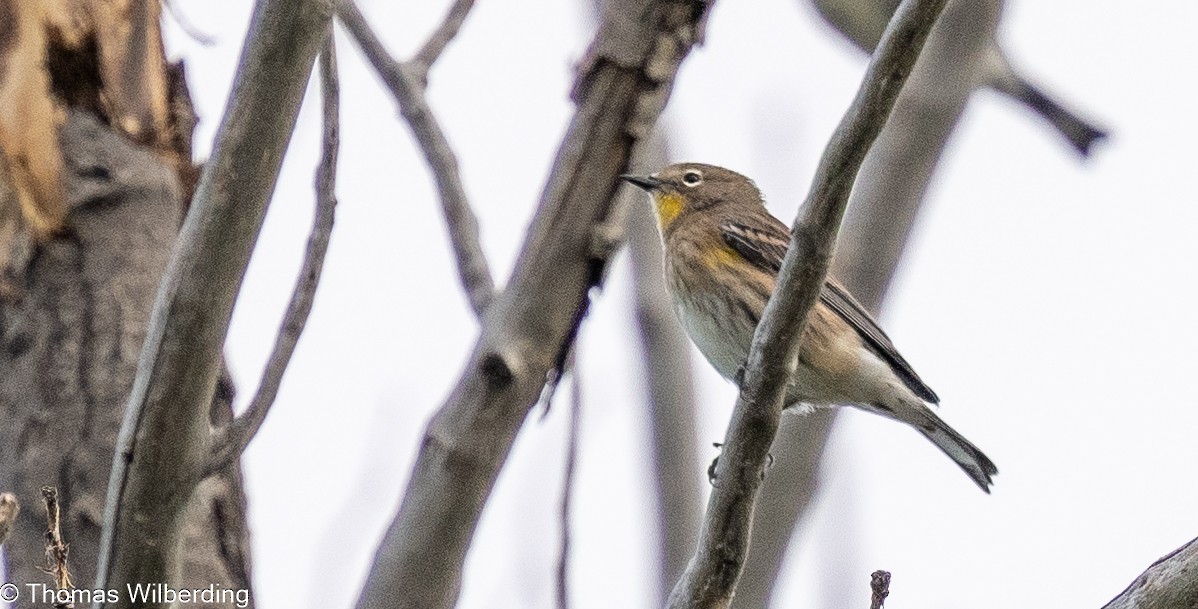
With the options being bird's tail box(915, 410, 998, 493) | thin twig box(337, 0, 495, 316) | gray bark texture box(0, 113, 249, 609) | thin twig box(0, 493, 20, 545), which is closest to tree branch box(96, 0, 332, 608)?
thin twig box(0, 493, 20, 545)

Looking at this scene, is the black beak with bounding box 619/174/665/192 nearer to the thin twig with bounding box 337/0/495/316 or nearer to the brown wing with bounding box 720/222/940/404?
the brown wing with bounding box 720/222/940/404

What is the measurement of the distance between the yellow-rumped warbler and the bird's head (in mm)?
133

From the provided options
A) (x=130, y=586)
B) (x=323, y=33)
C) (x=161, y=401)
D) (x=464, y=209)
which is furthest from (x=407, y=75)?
(x=130, y=586)

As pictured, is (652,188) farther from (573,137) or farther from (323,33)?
(323,33)

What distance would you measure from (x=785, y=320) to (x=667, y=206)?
394 cm

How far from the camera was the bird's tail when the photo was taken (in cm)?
648

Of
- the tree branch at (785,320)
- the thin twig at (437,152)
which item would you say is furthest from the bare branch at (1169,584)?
the thin twig at (437,152)

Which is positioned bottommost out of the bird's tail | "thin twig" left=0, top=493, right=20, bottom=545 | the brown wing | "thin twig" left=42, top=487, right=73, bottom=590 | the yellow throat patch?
the bird's tail

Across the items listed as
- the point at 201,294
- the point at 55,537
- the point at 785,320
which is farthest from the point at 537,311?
the point at 55,537

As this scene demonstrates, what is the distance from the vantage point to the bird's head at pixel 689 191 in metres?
7.40

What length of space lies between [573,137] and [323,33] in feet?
4.10

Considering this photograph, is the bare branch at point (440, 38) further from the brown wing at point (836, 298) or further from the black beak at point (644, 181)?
the brown wing at point (836, 298)

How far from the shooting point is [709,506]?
3.74m

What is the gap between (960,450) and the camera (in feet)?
21.5
